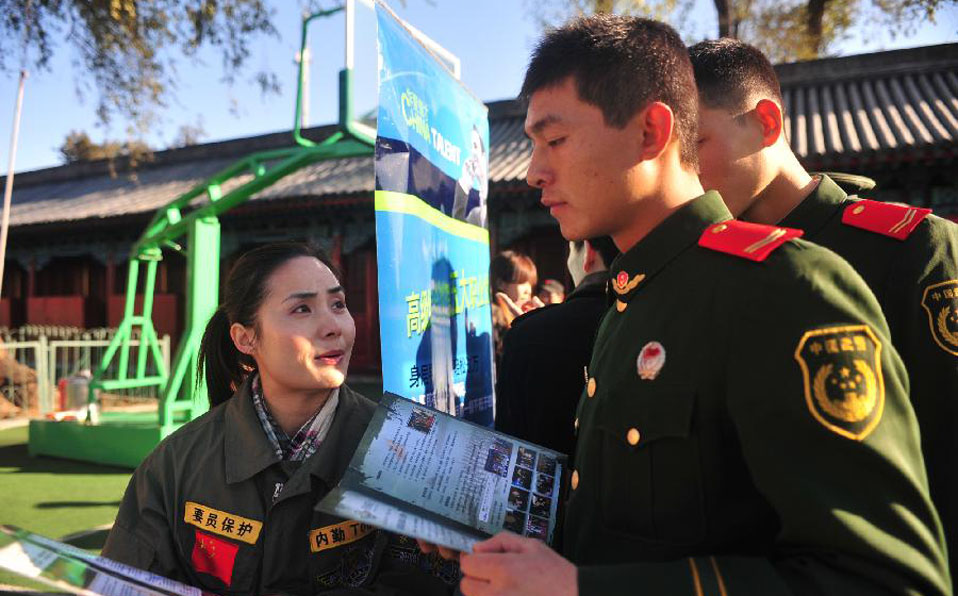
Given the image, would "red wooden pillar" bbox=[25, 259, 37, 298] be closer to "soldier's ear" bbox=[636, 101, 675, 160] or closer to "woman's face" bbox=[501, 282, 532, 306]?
"woman's face" bbox=[501, 282, 532, 306]

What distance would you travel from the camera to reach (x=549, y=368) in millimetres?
1824

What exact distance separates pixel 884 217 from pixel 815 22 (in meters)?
12.3

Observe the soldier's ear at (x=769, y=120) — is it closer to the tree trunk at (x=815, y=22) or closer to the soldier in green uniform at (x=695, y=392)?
the soldier in green uniform at (x=695, y=392)

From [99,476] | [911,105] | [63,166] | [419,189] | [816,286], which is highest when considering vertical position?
[63,166]

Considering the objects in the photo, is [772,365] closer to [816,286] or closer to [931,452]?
[816,286]

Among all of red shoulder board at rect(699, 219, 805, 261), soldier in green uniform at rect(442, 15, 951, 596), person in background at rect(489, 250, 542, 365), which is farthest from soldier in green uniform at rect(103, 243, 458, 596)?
person in background at rect(489, 250, 542, 365)

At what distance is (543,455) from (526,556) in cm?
46

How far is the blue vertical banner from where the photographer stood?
1.55 metres

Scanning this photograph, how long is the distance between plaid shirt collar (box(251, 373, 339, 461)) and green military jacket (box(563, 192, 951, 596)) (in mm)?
903

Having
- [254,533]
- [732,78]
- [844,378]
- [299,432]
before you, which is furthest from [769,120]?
[254,533]

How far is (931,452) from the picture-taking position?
48.1 inches

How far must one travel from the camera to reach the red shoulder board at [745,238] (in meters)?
0.94

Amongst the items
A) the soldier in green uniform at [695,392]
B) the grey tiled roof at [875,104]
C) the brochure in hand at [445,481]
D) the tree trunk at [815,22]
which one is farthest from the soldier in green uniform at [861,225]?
the tree trunk at [815,22]

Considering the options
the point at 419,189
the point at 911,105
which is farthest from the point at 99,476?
the point at 911,105
